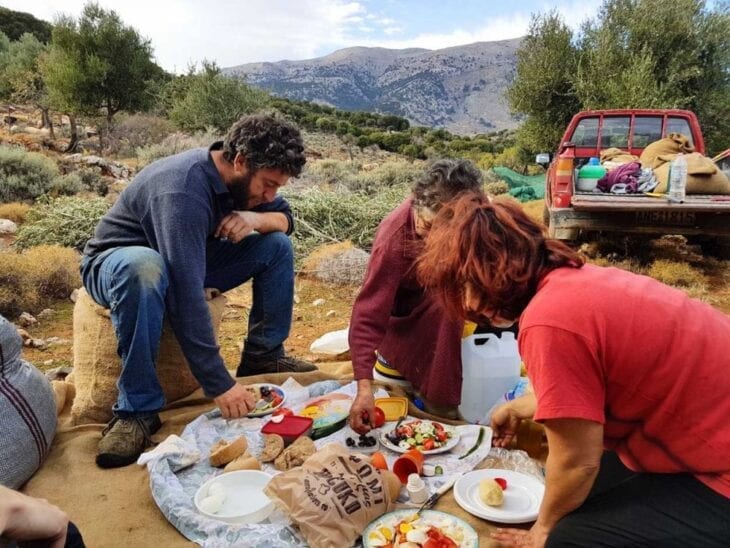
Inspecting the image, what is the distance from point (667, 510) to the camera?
5.32 ft

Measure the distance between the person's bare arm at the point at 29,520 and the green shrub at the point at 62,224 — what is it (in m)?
6.42

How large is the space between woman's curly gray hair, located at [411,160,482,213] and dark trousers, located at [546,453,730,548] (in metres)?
1.26

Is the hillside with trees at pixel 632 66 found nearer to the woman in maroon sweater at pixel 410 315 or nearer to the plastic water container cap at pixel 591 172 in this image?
the plastic water container cap at pixel 591 172

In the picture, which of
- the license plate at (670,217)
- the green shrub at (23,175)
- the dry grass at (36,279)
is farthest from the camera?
the green shrub at (23,175)

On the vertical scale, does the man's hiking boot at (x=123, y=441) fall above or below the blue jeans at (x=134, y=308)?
below

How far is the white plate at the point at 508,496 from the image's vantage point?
84.4 inches

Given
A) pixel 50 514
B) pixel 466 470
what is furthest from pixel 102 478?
pixel 466 470

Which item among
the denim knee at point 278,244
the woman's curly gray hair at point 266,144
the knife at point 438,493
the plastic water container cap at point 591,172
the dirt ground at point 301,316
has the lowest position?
the dirt ground at point 301,316

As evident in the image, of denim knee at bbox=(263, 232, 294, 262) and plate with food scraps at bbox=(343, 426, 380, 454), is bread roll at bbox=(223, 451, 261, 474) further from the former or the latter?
denim knee at bbox=(263, 232, 294, 262)

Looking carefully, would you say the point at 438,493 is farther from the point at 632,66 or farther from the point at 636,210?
the point at 632,66

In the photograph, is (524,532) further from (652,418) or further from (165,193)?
(165,193)

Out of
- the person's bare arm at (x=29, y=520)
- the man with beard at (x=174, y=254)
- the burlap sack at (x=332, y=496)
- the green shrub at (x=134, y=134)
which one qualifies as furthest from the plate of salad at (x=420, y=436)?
the green shrub at (x=134, y=134)

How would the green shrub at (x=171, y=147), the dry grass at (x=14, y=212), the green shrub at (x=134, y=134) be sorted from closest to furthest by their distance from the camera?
the dry grass at (x=14, y=212), the green shrub at (x=171, y=147), the green shrub at (x=134, y=134)

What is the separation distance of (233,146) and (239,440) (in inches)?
54.3
